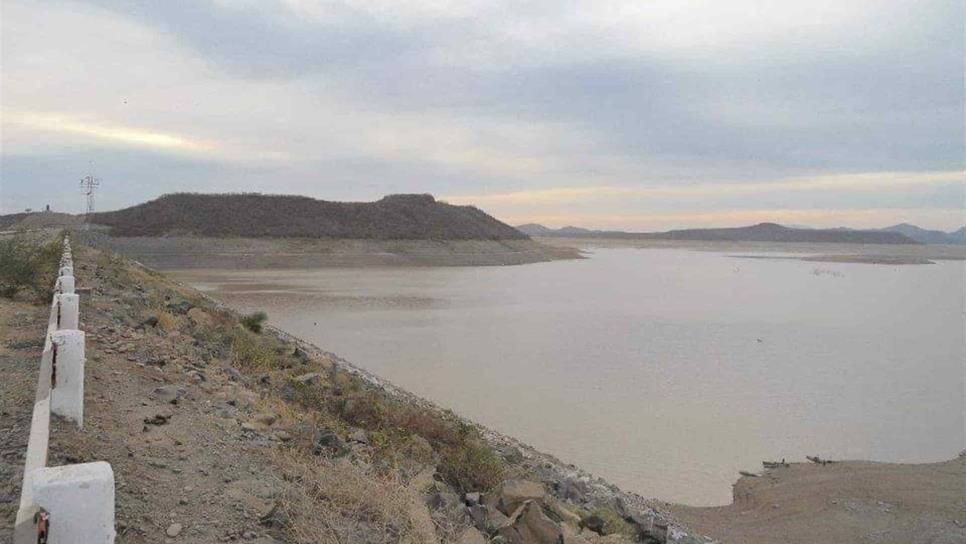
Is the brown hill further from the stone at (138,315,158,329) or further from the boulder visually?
the boulder

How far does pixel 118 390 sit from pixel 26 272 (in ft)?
25.9

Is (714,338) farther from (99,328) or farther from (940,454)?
(99,328)

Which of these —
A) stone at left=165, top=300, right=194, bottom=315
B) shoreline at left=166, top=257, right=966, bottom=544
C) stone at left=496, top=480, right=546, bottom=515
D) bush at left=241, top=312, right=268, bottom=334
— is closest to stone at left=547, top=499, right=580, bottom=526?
stone at left=496, top=480, right=546, bottom=515

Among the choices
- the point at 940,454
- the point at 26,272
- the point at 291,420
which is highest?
the point at 26,272

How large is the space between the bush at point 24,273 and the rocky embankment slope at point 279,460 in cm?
219

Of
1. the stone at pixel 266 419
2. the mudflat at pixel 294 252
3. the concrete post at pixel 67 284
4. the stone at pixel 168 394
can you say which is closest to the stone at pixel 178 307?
the concrete post at pixel 67 284

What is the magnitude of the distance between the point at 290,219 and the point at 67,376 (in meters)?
74.7

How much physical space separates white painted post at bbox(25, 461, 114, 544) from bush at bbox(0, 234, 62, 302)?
33.8 feet

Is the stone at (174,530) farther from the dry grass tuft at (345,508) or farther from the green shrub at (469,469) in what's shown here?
the green shrub at (469,469)

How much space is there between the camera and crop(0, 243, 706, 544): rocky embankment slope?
162 inches

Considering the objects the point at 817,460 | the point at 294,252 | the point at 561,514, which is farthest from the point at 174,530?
the point at 294,252

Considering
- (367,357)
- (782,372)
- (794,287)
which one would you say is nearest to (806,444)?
(782,372)

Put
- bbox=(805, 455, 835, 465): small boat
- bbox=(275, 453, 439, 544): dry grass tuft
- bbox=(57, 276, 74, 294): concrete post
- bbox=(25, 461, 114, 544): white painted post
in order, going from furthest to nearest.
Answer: bbox=(805, 455, 835, 465): small boat < bbox=(57, 276, 74, 294): concrete post < bbox=(275, 453, 439, 544): dry grass tuft < bbox=(25, 461, 114, 544): white painted post

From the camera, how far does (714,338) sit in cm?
2161
